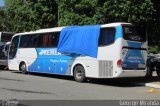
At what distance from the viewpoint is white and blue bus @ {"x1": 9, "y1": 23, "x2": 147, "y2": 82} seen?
18.8m

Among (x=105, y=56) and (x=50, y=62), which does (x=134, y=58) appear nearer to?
(x=105, y=56)

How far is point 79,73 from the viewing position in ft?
68.7

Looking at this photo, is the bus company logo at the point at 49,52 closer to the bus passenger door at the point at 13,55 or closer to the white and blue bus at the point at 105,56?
the white and blue bus at the point at 105,56

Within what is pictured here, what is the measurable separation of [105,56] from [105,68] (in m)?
0.59

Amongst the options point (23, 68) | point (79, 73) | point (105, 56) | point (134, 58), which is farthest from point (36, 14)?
point (134, 58)

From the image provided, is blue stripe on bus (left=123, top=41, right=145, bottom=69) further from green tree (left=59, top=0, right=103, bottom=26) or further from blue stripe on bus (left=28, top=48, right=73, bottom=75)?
blue stripe on bus (left=28, top=48, right=73, bottom=75)

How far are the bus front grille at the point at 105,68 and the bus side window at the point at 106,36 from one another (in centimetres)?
94

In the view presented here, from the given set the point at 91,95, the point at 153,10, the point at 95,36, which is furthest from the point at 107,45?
the point at 91,95

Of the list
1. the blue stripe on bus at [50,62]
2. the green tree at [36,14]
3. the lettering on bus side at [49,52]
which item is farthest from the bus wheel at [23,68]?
the green tree at [36,14]

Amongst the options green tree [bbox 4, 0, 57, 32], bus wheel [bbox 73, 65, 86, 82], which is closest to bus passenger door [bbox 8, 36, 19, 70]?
green tree [bbox 4, 0, 57, 32]

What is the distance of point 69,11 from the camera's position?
2423 centimetres

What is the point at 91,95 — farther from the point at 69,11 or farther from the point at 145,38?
the point at 69,11

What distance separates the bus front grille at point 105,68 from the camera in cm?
1898

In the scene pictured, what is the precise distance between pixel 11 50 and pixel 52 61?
5.14 metres
